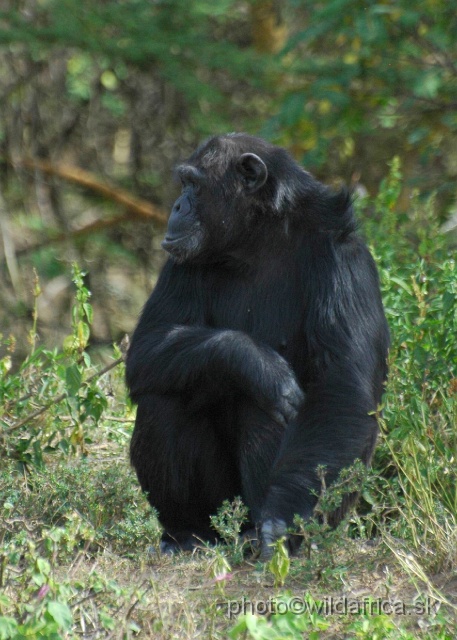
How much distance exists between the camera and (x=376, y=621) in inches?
150

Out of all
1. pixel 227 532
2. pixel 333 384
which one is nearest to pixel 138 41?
pixel 333 384

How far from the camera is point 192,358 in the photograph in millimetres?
5434

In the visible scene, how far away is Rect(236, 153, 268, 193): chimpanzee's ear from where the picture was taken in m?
5.82

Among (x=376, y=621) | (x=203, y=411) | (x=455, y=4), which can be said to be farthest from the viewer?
(x=455, y=4)

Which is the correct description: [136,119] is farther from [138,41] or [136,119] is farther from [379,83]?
[379,83]

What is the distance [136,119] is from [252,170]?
734 cm

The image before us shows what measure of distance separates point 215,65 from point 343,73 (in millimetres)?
2225

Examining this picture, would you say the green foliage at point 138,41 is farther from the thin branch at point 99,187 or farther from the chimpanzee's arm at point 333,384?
the chimpanzee's arm at point 333,384

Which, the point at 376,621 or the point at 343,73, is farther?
the point at 343,73

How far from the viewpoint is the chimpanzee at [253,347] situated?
5277mm

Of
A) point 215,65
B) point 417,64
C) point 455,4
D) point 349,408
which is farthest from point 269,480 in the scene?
point 215,65

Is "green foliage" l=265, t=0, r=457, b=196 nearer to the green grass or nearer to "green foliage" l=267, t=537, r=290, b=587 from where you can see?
the green grass

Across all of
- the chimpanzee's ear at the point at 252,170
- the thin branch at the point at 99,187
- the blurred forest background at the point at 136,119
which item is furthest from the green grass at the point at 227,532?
the thin branch at the point at 99,187

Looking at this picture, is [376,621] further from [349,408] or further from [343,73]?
[343,73]
